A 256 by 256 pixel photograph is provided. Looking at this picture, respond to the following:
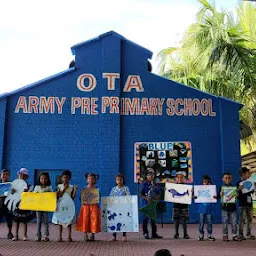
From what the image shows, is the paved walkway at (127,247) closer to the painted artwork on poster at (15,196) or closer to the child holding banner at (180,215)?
the child holding banner at (180,215)

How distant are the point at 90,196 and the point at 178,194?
2200 mm

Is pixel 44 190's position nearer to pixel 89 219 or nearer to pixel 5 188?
pixel 5 188

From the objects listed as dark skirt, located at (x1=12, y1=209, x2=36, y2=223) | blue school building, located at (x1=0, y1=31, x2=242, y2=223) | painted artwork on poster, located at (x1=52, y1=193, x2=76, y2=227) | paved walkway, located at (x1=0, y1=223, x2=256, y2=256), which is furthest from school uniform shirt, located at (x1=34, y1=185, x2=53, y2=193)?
blue school building, located at (x1=0, y1=31, x2=242, y2=223)

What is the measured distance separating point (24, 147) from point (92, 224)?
626 cm

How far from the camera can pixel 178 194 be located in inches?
372

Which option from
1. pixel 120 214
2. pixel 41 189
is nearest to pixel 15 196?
pixel 41 189

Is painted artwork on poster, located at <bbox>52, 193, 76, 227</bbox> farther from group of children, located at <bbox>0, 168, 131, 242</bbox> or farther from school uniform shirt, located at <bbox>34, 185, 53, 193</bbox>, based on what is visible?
school uniform shirt, located at <bbox>34, 185, 53, 193</bbox>

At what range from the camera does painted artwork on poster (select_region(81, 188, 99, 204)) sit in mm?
8745

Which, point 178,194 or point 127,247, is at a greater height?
point 178,194

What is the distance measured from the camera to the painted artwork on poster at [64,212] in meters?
8.57

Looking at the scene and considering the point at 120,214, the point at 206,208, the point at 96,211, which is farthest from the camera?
the point at 206,208

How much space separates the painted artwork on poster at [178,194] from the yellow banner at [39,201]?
2771 millimetres

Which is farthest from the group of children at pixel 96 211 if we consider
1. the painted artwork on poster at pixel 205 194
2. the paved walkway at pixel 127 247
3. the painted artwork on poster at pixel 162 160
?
the painted artwork on poster at pixel 162 160

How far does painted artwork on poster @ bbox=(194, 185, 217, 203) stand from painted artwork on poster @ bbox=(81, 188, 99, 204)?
96.0 inches
